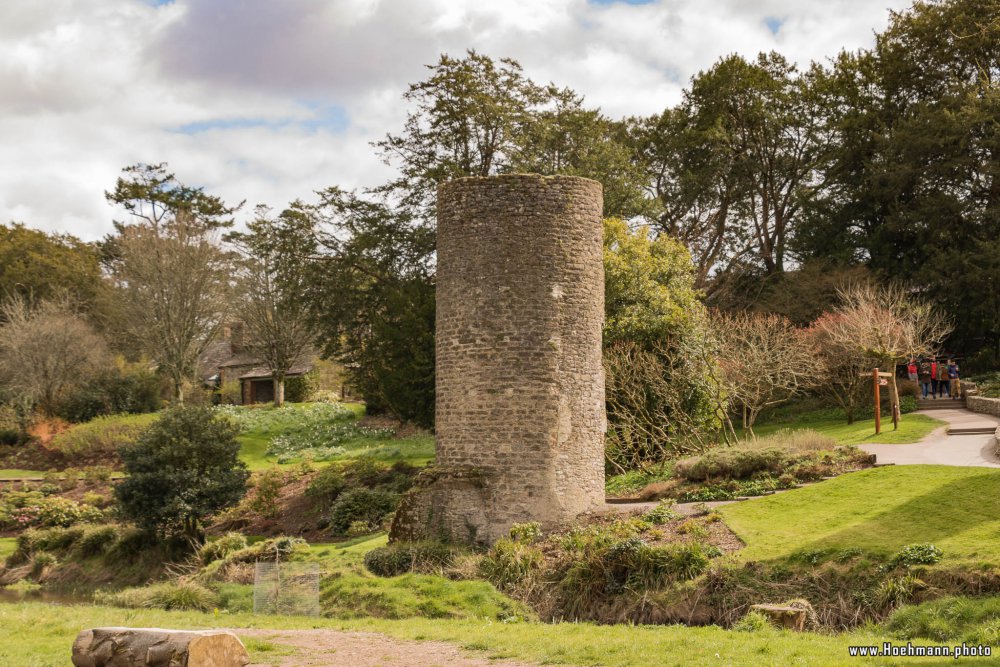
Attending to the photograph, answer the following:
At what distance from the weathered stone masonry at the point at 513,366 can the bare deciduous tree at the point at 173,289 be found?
2811 cm

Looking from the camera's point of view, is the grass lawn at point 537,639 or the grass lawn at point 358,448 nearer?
the grass lawn at point 537,639

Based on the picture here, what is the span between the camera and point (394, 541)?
18.0 metres

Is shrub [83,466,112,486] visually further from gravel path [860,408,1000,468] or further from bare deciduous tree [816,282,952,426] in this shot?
bare deciduous tree [816,282,952,426]

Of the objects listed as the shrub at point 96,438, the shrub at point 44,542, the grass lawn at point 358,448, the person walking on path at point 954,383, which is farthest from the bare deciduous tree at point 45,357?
the person walking on path at point 954,383

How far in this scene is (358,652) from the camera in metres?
11.7

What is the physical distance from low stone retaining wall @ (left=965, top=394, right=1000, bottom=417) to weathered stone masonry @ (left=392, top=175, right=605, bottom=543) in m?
16.3

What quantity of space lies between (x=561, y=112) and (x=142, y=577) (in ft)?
66.4

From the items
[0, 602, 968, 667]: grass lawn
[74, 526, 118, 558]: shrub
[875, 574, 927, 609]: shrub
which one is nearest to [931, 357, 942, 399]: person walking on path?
[875, 574, 927, 609]: shrub

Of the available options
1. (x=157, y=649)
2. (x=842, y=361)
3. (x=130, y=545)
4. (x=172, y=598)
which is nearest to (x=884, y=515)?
(x=157, y=649)

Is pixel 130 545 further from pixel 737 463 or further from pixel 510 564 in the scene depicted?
pixel 737 463

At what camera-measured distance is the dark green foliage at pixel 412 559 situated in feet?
55.0

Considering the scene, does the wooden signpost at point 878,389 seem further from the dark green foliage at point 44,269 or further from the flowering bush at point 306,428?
the dark green foliage at point 44,269

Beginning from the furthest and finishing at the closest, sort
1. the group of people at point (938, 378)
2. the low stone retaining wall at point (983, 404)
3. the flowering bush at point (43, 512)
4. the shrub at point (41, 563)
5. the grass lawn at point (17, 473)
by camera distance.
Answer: the grass lawn at point (17, 473)
the group of people at point (938, 378)
the low stone retaining wall at point (983, 404)
the flowering bush at point (43, 512)
the shrub at point (41, 563)

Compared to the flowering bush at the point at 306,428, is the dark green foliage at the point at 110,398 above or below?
above
